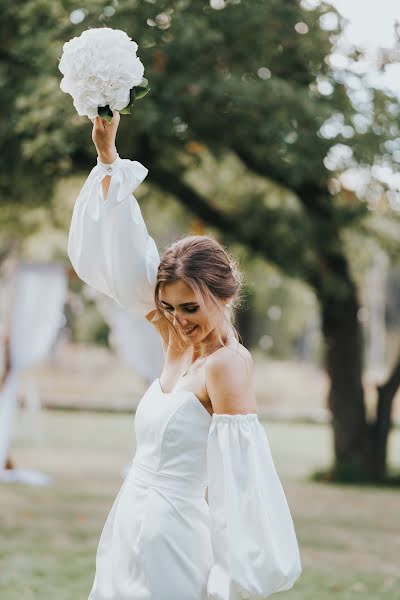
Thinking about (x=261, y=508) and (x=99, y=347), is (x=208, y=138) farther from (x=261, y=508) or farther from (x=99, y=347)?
(x=99, y=347)

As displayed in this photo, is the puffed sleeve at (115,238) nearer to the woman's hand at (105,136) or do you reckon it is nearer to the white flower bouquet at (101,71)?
the woman's hand at (105,136)

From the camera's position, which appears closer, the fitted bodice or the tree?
the fitted bodice

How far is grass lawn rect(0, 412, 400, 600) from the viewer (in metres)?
5.55

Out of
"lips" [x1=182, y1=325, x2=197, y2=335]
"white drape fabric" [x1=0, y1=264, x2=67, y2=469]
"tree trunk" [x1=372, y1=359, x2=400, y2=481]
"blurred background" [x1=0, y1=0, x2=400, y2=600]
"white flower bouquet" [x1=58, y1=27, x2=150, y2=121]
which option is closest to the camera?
"white flower bouquet" [x1=58, y1=27, x2=150, y2=121]

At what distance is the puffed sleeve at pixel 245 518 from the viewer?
2082 millimetres

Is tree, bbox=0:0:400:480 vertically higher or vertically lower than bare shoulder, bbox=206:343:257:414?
lower

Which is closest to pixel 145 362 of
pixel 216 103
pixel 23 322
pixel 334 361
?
pixel 23 322

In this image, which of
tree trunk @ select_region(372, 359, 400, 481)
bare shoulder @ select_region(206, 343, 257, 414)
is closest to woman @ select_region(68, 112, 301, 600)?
bare shoulder @ select_region(206, 343, 257, 414)

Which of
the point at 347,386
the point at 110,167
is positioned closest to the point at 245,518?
the point at 110,167

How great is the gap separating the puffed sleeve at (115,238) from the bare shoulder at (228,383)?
420 millimetres

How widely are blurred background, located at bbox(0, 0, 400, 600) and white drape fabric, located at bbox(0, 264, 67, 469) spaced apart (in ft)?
0.06

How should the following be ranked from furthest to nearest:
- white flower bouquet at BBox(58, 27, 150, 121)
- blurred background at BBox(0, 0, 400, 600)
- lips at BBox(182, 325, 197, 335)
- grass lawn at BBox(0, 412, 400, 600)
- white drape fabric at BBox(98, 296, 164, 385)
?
white drape fabric at BBox(98, 296, 164, 385) → blurred background at BBox(0, 0, 400, 600) → grass lawn at BBox(0, 412, 400, 600) → lips at BBox(182, 325, 197, 335) → white flower bouquet at BBox(58, 27, 150, 121)

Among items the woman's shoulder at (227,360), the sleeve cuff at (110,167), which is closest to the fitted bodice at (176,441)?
the woman's shoulder at (227,360)

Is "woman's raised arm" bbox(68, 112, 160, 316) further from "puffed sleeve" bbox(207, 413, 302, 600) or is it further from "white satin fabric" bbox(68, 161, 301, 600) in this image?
"puffed sleeve" bbox(207, 413, 302, 600)
